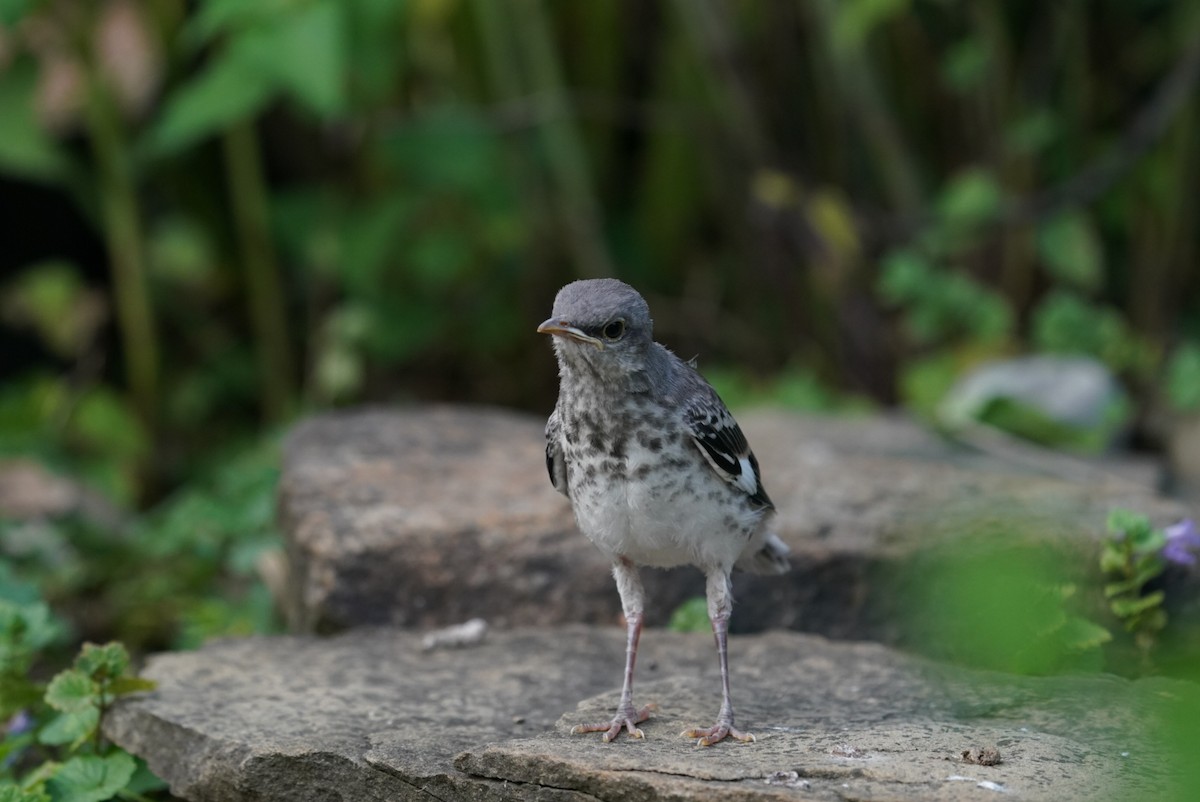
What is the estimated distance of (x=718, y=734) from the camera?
3.46 m

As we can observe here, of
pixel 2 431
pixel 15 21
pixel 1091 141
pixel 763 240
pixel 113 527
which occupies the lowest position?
A: pixel 113 527

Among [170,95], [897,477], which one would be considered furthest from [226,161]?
[897,477]

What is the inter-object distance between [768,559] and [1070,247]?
13.0 feet

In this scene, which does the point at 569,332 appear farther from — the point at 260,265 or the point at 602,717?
the point at 260,265

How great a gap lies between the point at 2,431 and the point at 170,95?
232 cm

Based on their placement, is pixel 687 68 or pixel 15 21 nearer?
pixel 15 21

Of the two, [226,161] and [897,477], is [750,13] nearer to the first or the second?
[226,161]

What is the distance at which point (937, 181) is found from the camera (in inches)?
335

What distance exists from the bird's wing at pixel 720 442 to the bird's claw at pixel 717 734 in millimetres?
672

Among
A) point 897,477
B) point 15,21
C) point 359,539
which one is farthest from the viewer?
point 15,21

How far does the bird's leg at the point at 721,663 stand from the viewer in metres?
3.46

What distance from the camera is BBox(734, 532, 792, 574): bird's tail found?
4.25 meters

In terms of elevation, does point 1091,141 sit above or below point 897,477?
above

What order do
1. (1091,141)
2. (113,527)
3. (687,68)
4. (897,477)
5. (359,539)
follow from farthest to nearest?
(687,68)
(1091,141)
(113,527)
(897,477)
(359,539)
